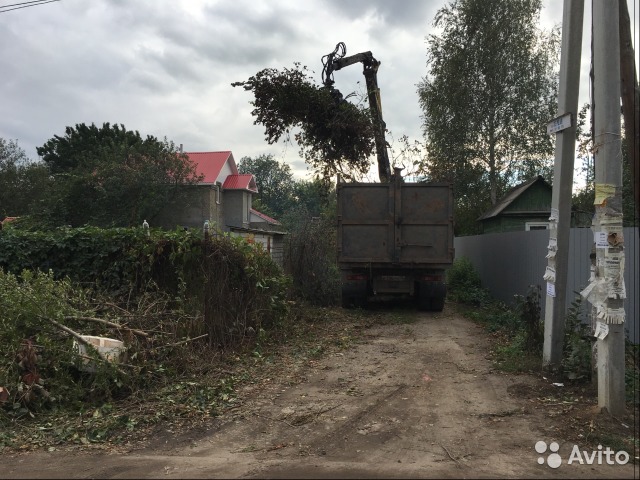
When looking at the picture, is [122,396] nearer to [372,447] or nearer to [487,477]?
[372,447]

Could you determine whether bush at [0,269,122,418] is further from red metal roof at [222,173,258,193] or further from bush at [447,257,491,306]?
red metal roof at [222,173,258,193]

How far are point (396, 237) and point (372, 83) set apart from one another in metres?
4.81

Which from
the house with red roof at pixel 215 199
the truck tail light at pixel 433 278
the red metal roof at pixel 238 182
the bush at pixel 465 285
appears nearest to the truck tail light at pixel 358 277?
the truck tail light at pixel 433 278

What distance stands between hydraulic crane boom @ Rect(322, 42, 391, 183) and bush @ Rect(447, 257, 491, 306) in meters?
4.14

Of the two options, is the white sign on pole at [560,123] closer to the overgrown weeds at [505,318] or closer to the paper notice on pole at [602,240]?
the paper notice on pole at [602,240]

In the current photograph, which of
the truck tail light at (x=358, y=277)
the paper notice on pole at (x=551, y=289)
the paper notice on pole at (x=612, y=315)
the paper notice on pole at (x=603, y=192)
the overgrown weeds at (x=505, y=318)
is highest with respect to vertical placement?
the paper notice on pole at (x=603, y=192)

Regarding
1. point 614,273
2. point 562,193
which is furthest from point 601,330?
point 562,193

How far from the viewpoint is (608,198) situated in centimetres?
490

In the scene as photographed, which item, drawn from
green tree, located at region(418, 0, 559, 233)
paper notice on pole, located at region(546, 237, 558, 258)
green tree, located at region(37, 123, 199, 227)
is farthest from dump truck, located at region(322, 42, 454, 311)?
green tree, located at region(37, 123, 199, 227)

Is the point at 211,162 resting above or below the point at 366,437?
above

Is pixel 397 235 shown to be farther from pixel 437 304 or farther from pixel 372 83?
pixel 372 83

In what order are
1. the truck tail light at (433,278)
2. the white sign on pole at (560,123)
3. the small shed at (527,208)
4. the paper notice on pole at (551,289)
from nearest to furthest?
the white sign on pole at (560,123)
the paper notice on pole at (551,289)
the truck tail light at (433,278)
the small shed at (527,208)

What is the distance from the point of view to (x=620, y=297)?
4773 millimetres

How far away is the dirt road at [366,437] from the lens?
375cm
